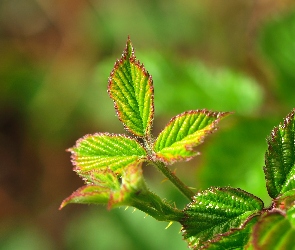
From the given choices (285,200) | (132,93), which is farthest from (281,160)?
(132,93)

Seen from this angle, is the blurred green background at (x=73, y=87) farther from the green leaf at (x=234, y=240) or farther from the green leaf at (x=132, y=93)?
the green leaf at (x=234, y=240)

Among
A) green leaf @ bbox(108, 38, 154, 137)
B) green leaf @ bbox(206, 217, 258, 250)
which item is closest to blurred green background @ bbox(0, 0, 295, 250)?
green leaf @ bbox(108, 38, 154, 137)

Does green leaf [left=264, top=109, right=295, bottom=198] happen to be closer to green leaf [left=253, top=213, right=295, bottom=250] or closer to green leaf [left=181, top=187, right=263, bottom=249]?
green leaf [left=181, top=187, right=263, bottom=249]

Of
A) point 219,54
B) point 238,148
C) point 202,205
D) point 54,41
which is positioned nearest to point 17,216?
point 54,41

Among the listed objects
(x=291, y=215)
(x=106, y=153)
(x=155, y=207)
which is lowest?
(x=291, y=215)

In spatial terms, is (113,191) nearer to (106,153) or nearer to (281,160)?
(106,153)

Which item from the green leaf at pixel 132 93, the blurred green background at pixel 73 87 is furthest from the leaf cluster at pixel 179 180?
the blurred green background at pixel 73 87
